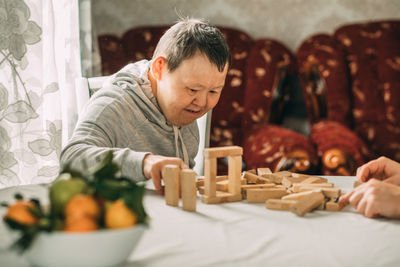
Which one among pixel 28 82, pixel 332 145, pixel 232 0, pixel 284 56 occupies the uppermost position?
pixel 232 0

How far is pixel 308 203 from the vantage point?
791mm

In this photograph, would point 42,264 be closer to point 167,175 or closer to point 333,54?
point 167,175

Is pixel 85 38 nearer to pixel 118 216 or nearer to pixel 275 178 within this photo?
pixel 275 178

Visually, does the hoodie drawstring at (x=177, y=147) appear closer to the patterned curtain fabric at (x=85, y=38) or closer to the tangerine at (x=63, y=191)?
the patterned curtain fabric at (x=85, y=38)

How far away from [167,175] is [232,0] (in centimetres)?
236

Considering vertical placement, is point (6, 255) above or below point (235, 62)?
below

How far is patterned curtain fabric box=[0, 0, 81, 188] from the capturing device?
1319 mm

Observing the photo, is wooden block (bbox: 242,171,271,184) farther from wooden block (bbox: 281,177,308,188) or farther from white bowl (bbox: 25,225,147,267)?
white bowl (bbox: 25,225,147,267)

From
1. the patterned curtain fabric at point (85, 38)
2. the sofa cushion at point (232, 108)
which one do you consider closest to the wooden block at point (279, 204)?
the patterned curtain fabric at point (85, 38)

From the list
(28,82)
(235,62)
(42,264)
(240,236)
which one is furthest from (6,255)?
(235,62)

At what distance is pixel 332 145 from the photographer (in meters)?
2.13

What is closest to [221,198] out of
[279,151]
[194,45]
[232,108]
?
[194,45]

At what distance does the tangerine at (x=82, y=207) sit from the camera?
0.48 metres

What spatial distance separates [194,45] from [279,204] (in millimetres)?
559
